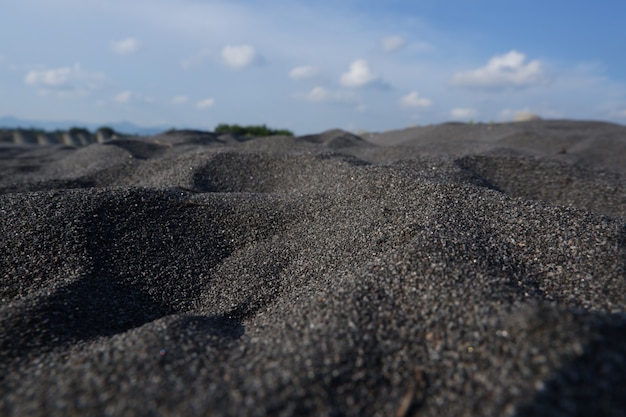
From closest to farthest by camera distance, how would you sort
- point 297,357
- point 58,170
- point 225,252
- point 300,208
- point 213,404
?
point 213,404, point 297,357, point 225,252, point 300,208, point 58,170

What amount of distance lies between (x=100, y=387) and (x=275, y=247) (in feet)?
4.48

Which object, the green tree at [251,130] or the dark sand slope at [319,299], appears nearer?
the dark sand slope at [319,299]

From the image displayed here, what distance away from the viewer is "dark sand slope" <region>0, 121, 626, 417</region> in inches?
53.1

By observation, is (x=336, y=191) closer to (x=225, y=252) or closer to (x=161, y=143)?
(x=225, y=252)

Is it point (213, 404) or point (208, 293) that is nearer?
point (213, 404)

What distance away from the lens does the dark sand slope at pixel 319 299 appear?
1.35m

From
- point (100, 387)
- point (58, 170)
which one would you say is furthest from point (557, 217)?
point (58, 170)

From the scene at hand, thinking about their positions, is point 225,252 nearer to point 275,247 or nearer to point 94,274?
point 275,247

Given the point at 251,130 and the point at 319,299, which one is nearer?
the point at 319,299

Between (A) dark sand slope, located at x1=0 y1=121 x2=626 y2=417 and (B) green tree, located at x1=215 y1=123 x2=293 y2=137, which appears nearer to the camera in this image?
(A) dark sand slope, located at x1=0 y1=121 x2=626 y2=417

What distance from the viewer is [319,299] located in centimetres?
191

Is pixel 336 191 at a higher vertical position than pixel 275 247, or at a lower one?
higher

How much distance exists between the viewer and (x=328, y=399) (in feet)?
4.46

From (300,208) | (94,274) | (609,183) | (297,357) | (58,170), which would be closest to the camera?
(297,357)
